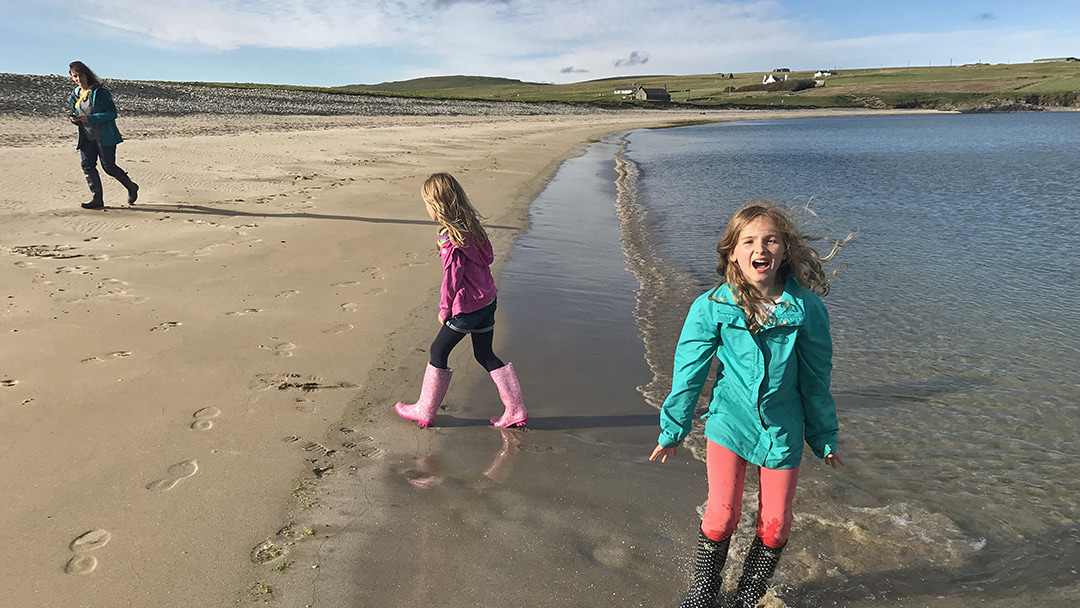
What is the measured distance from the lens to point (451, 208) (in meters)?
3.95

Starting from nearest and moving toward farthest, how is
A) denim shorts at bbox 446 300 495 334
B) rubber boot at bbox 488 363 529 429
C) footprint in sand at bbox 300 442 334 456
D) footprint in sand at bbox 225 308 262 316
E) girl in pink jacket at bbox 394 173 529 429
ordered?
footprint in sand at bbox 300 442 334 456, girl in pink jacket at bbox 394 173 529 429, denim shorts at bbox 446 300 495 334, rubber boot at bbox 488 363 529 429, footprint in sand at bbox 225 308 262 316

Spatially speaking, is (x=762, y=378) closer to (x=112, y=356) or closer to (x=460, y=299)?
(x=460, y=299)

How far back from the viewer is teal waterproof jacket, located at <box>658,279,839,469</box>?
2.53m

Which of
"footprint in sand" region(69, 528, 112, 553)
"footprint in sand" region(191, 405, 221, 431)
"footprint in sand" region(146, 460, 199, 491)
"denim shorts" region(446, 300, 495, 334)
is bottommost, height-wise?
"footprint in sand" region(69, 528, 112, 553)

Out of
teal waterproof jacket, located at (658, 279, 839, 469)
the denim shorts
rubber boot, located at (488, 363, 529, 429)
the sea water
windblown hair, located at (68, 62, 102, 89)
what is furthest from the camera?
windblown hair, located at (68, 62, 102, 89)

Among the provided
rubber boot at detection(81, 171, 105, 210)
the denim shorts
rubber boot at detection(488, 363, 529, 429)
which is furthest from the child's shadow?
rubber boot at detection(81, 171, 105, 210)

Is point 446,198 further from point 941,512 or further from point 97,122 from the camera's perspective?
point 97,122

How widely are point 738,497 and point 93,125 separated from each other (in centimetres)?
1086

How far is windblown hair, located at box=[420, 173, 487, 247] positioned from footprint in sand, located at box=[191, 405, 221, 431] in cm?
187

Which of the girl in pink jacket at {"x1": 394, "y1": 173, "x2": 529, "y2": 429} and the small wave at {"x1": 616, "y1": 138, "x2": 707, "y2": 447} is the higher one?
the girl in pink jacket at {"x1": 394, "y1": 173, "x2": 529, "y2": 429}

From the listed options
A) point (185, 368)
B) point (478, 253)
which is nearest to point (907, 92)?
point (478, 253)

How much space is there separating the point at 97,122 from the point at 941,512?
11.4 meters

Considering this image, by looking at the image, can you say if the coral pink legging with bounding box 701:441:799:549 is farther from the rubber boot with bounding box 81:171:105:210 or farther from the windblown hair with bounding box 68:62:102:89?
the windblown hair with bounding box 68:62:102:89

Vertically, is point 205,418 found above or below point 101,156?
below
